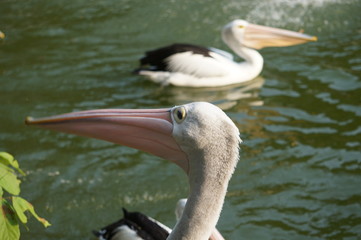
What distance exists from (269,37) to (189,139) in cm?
501

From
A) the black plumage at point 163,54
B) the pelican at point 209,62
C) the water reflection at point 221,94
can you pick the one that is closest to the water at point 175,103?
the water reflection at point 221,94

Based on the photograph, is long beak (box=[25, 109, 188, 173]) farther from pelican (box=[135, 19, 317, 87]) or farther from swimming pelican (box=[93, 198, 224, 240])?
pelican (box=[135, 19, 317, 87])

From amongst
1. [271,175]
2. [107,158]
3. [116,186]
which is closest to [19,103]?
→ [107,158]

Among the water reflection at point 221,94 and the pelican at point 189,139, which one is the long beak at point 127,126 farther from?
the water reflection at point 221,94

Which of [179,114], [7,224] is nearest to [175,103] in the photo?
[179,114]

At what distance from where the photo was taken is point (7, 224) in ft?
7.57

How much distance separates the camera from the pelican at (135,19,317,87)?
684cm

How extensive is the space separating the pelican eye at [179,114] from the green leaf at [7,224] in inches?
32.4

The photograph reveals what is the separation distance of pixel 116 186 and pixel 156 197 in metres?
0.38

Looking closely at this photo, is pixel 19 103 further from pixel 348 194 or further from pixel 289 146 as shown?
pixel 348 194

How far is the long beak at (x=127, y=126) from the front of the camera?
101 inches

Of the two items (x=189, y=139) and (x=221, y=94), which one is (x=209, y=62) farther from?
(x=189, y=139)

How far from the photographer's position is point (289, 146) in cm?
530

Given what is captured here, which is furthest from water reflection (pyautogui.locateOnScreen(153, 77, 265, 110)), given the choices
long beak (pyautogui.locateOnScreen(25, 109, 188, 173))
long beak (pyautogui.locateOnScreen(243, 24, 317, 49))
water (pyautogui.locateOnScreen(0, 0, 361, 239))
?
long beak (pyautogui.locateOnScreen(25, 109, 188, 173))
